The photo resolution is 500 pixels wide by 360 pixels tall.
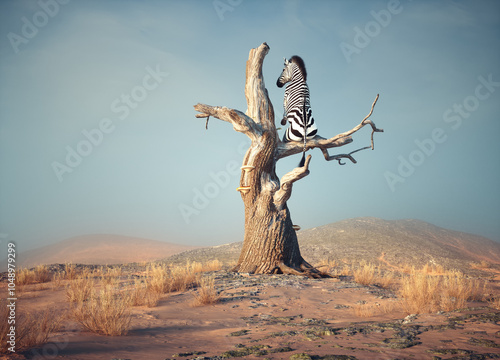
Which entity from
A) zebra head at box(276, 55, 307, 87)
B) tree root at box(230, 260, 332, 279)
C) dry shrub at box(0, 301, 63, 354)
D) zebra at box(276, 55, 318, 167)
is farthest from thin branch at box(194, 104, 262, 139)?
dry shrub at box(0, 301, 63, 354)

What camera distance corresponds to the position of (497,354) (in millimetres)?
3137

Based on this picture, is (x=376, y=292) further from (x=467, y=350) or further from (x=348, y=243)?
(x=348, y=243)

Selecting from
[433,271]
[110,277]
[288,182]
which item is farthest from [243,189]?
[433,271]

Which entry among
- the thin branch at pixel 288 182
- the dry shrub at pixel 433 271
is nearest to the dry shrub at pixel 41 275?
the thin branch at pixel 288 182

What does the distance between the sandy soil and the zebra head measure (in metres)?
7.82

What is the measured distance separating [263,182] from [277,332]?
6.66m

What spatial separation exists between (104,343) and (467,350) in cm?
411

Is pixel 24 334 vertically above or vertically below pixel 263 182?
below

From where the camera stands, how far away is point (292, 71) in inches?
463

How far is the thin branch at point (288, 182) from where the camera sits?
9891mm

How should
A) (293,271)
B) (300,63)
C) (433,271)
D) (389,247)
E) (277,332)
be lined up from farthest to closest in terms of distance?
(389,247) → (433,271) → (300,63) → (293,271) → (277,332)

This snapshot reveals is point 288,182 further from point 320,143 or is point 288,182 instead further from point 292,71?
point 292,71

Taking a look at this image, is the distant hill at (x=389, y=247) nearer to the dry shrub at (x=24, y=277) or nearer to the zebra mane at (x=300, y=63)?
the zebra mane at (x=300, y=63)

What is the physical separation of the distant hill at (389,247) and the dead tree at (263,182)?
27.8 feet
